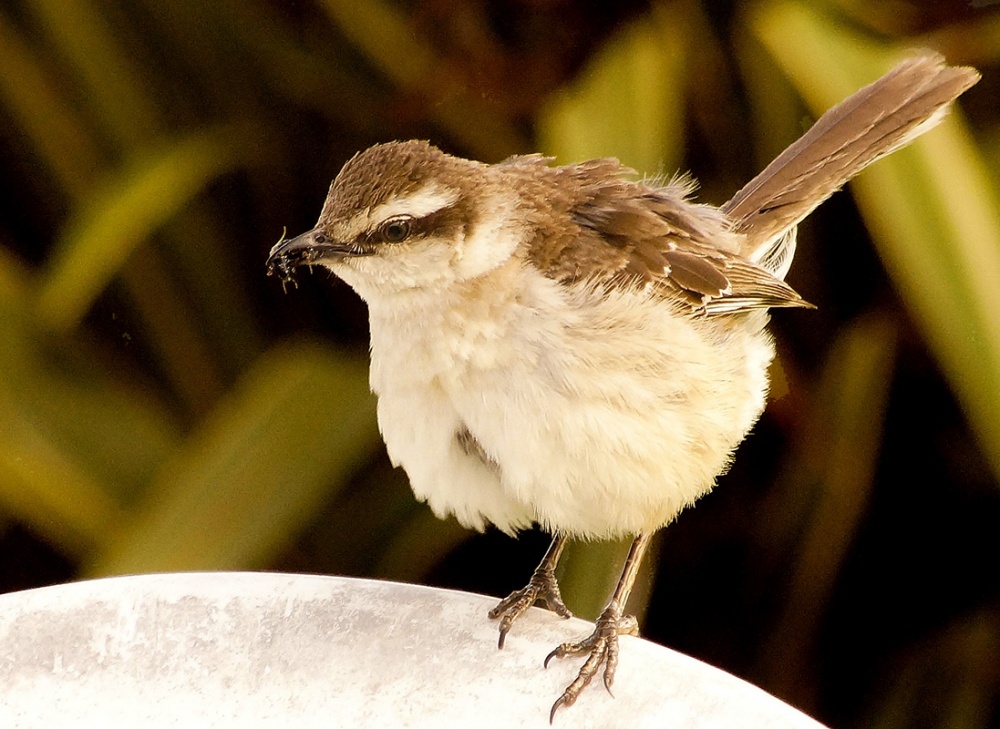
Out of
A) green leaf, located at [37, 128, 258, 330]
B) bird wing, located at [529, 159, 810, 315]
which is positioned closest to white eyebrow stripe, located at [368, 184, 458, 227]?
bird wing, located at [529, 159, 810, 315]

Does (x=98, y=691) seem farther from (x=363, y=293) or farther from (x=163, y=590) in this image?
(x=363, y=293)

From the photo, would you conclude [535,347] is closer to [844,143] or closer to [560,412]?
[560,412]

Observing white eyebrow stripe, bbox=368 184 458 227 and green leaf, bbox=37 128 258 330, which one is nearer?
white eyebrow stripe, bbox=368 184 458 227

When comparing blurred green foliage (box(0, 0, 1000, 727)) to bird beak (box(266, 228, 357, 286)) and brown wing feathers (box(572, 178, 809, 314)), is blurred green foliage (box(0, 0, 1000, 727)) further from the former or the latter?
bird beak (box(266, 228, 357, 286))

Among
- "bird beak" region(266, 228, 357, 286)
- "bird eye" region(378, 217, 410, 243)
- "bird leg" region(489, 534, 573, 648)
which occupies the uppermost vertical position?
"bird beak" region(266, 228, 357, 286)

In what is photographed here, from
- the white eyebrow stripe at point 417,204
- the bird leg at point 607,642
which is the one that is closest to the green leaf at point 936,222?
the bird leg at point 607,642

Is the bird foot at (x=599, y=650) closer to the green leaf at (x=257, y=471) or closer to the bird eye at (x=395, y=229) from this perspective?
the bird eye at (x=395, y=229)

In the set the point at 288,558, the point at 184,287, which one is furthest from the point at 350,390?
the point at 184,287
